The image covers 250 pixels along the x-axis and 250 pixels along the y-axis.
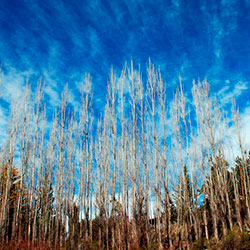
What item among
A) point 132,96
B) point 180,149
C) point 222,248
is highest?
point 132,96

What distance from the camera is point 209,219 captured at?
38.6ft

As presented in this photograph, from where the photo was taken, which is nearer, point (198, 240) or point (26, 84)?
point (198, 240)

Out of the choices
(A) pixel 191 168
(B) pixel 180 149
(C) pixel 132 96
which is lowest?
(A) pixel 191 168

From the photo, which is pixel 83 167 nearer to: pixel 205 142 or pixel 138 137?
pixel 138 137

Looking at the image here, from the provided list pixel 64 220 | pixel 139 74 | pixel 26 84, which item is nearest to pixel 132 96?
pixel 139 74

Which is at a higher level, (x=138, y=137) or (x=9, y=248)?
(x=138, y=137)

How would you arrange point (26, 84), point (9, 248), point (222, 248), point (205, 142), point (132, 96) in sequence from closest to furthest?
point (222, 248)
point (9, 248)
point (132, 96)
point (205, 142)
point (26, 84)

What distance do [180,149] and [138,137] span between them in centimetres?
185

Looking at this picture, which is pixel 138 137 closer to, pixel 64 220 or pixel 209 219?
pixel 64 220

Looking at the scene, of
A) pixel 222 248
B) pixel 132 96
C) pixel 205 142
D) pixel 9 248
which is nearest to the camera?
pixel 222 248

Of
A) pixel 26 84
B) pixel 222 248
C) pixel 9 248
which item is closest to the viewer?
pixel 222 248

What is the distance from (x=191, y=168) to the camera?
1000 centimetres

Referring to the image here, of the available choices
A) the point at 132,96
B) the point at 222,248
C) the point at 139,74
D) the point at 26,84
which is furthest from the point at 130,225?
the point at 26,84

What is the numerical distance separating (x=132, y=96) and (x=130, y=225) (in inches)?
198
